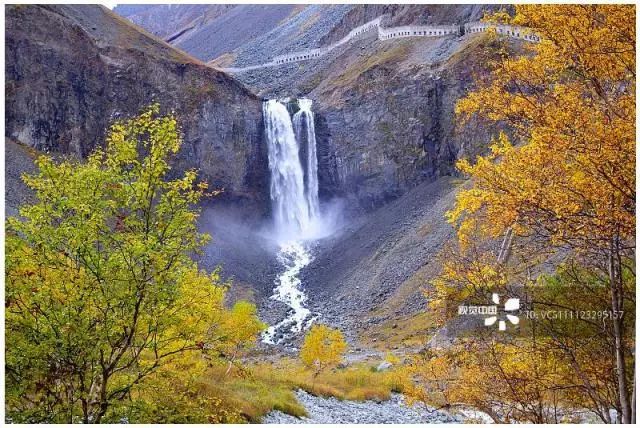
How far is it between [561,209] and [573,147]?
2.87ft

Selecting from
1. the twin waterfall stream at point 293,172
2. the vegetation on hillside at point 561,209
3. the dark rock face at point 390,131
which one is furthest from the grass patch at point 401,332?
the dark rock face at point 390,131

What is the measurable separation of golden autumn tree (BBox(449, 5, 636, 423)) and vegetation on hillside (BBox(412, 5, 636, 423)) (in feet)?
0.06

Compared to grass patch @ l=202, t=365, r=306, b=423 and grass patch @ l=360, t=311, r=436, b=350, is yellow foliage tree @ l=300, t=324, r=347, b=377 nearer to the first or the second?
grass patch @ l=360, t=311, r=436, b=350

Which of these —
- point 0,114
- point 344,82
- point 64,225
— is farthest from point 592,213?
point 344,82

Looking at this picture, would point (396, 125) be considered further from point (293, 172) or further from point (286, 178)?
point (286, 178)

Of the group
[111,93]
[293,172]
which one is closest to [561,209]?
[293,172]

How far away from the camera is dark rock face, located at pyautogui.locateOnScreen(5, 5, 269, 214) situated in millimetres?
61250

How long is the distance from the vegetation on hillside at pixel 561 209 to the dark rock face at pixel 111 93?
57325mm

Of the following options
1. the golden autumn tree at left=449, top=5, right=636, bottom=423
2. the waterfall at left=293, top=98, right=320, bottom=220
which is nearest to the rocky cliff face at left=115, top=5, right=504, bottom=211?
the waterfall at left=293, top=98, right=320, bottom=220

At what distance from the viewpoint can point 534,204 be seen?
25.7 feet

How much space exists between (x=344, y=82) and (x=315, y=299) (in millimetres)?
37602

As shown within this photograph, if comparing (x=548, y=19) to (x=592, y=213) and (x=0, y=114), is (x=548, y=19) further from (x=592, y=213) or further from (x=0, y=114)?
(x=0, y=114)

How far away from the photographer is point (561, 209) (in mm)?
7508

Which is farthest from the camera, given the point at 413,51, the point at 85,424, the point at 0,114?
the point at 413,51
